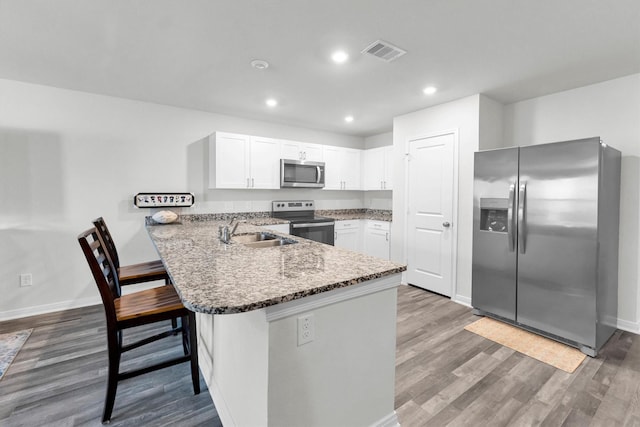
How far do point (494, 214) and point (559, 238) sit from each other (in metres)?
0.59

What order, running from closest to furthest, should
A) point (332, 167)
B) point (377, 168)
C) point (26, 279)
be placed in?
point (26, 279)
point (332, 167)
point (377, 168)

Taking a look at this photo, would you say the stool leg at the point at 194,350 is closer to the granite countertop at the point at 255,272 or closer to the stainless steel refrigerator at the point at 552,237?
the granite countertop at the point at 255,272

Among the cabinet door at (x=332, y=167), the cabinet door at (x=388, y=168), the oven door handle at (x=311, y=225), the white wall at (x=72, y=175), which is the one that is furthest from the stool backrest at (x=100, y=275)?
the cabinet door at (x=388, y=168)

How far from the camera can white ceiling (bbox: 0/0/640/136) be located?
182 centimetres

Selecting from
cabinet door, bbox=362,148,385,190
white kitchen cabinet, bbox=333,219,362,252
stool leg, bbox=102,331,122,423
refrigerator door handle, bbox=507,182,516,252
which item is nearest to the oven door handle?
white kitchen cabinet, bbox=333,219,362,252

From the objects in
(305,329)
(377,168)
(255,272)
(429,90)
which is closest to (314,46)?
(429,90)

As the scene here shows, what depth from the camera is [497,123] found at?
353 cm

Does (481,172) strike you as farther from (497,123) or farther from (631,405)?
(631,405)

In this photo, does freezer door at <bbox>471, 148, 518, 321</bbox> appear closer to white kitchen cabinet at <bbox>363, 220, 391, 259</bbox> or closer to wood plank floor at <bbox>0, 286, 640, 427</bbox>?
wood plank floor at <bbox>0, 286, 640, 427</bbox>

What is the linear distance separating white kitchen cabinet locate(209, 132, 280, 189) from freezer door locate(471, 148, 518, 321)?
2.64 meters

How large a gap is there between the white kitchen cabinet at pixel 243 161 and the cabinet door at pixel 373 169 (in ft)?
5.67

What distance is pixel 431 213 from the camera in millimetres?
3748

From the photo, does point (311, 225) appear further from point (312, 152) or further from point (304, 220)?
point (312, 152)

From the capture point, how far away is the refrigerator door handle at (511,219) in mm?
2762
